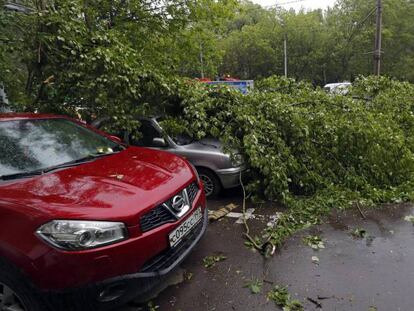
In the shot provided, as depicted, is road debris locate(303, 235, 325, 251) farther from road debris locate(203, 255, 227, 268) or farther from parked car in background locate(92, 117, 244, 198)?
parked car in background locate(92, 117, 244, 198)

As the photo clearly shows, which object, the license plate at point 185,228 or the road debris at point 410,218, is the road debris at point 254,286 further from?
the road debris at point 410,218

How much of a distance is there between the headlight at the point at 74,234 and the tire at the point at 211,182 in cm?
307

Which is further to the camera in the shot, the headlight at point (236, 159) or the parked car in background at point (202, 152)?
the parked car in background at point (202, 152)

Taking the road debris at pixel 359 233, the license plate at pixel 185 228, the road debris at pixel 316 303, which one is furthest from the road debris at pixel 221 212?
the road debris at pixel 316 303

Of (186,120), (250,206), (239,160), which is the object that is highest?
(186,120)

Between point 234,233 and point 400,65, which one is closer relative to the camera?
point 234,233

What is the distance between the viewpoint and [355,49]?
31438mm

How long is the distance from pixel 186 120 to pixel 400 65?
1190 inches

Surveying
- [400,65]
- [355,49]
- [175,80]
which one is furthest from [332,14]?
[175,80]

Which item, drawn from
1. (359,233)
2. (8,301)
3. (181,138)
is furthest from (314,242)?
(8,301)

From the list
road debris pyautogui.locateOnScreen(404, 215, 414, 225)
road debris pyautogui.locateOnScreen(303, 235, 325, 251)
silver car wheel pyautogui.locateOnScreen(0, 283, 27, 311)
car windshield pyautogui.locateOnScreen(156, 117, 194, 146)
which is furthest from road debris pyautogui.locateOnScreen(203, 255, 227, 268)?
road debris pyautogui.locateOnScreen(404, 215, 414, 225)

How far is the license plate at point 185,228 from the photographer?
2.95m

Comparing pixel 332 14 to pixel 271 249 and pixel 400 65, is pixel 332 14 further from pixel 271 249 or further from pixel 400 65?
pixel 271 249

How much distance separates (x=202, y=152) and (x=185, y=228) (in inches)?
96.4
